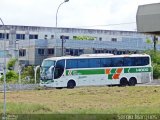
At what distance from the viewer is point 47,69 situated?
45938 mm

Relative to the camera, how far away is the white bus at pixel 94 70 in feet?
149

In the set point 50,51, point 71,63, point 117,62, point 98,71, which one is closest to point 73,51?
point 50,51

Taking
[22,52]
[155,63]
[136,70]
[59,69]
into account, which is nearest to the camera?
[59,69]

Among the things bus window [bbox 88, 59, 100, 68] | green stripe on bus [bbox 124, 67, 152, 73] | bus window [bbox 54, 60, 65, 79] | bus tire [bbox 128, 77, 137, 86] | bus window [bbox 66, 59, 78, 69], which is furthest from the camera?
bus tire [bbox 128, 77, 137, 86]

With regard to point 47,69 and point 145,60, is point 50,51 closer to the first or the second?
point 47,69

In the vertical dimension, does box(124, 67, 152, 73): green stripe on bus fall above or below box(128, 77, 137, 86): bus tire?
above

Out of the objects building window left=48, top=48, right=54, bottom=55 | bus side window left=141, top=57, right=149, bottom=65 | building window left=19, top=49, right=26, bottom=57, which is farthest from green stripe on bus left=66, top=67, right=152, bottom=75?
building window left=19, top=49, right=26, bottom=57

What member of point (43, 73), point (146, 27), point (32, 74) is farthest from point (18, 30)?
point (146, 27)

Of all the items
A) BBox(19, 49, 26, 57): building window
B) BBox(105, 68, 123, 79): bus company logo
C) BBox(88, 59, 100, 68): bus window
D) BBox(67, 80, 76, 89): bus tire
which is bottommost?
BBox(67, 80, 76, 89): bus tire

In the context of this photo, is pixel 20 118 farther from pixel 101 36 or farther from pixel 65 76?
pixel 101 36

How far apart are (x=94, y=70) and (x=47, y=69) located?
170 inches

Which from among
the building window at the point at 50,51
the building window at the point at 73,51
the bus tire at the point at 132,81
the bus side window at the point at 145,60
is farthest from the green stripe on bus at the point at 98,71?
the building window at the point at 73,51

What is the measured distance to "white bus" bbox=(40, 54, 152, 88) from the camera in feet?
149

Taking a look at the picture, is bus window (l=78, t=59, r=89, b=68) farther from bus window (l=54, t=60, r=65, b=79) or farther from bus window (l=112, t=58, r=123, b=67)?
bus window (l=112, t=58, r=123, b=67)
